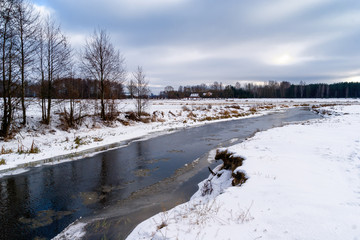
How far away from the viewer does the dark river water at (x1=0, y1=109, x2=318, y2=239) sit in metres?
4.77

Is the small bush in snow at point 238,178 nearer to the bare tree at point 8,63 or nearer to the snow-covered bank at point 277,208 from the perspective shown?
the snow-covered bank at point 277,208

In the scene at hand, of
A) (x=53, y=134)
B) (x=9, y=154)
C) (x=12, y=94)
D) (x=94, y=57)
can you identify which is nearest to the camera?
(x=9, y=154)

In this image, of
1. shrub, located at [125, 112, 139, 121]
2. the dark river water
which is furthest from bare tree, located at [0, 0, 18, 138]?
shrub, located at [125, 112, 139, 121]

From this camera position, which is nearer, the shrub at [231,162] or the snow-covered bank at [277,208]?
the snow-covered bank at [277,208]

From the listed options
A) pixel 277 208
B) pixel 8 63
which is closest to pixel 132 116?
pixel 8 63

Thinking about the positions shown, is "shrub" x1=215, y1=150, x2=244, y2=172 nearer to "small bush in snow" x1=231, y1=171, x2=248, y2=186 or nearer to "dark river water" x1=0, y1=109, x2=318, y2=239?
"small bush in snow" x1=231, y1=171, x2=248, y2=186

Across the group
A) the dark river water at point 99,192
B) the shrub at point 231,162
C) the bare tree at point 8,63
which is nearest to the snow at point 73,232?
the dark river water at point 99,192

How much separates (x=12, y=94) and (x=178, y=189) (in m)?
13.7

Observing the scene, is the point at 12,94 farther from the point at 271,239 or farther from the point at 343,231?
the point at 343,231

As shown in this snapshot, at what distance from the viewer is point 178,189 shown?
6.81 m

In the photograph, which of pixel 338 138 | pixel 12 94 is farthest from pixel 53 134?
pixel 338 138

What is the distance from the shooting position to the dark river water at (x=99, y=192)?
4.77 m

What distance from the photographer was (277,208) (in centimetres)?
389

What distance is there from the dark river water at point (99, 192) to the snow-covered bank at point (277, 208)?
101cm
